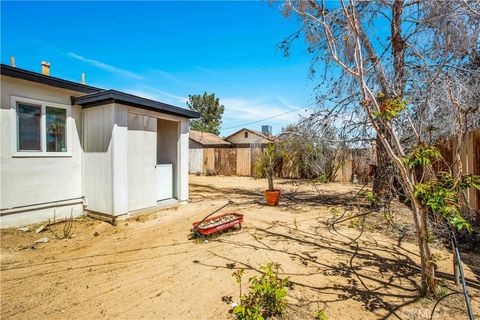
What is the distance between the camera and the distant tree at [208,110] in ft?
107

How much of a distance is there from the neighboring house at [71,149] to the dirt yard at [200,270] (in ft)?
1.99

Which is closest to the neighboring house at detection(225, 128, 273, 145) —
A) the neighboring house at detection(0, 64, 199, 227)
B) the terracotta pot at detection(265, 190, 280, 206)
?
the terracotta pot at detection(265, 190, 280, 206)

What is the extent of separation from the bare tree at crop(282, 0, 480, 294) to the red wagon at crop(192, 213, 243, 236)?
113 inches

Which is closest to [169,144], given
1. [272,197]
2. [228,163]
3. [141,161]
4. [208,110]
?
[141,161]

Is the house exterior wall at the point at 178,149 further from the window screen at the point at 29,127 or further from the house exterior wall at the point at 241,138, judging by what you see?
the house exterior wall at the point at 241,138

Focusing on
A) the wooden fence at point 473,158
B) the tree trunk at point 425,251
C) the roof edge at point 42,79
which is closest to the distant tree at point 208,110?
the roof edge at point 42,79

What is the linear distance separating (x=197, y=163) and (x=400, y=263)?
624 inches

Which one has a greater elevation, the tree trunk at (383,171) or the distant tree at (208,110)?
the distant tree at (208,110)

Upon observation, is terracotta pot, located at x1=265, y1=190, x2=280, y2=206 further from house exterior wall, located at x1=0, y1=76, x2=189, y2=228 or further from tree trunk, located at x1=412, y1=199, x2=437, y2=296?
tree trunk, located at x1=412, y1=199, x2=437, y2=296

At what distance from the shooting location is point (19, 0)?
4.88 m

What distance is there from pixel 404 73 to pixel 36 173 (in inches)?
315

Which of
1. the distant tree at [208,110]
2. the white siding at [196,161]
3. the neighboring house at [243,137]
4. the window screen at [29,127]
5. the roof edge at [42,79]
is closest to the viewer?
the roof edge at [42,79]

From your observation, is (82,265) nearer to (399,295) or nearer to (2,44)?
(399,295)

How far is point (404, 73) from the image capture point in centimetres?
502
